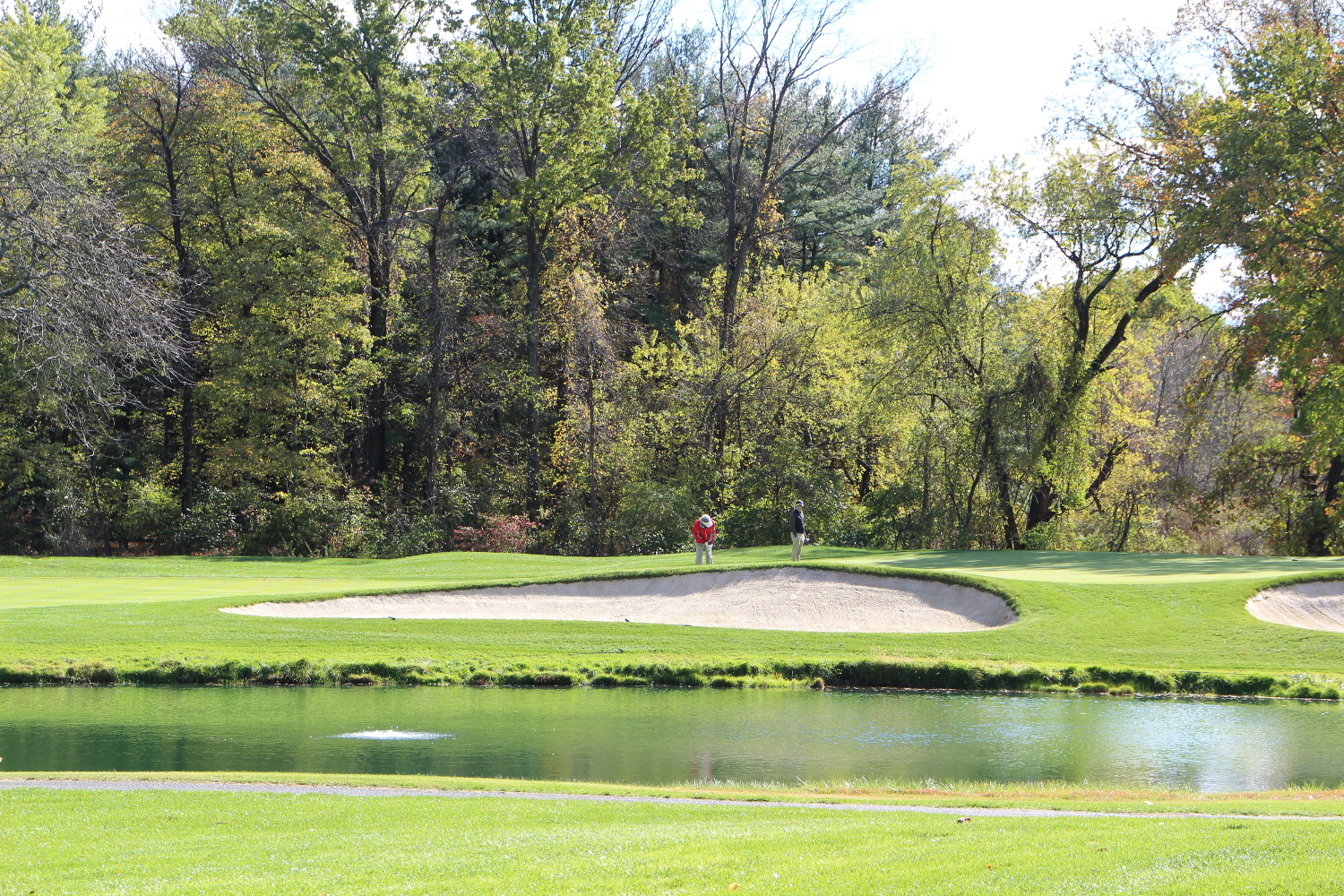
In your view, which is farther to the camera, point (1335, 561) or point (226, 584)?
point (226, 584)

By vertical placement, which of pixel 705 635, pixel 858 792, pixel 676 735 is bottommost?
pixel 676 735

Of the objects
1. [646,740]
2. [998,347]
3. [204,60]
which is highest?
[204,60]

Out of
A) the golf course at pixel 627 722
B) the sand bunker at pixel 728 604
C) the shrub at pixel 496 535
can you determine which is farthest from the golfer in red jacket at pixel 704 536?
the shrub at pixel 496 535

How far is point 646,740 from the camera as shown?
1454 centimetres

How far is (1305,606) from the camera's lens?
70.0 feet

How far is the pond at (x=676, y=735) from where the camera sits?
12945 mm

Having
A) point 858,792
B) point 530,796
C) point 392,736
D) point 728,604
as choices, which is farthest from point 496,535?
point 530,796

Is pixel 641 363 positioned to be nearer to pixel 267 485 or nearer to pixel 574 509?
pixel 574 509

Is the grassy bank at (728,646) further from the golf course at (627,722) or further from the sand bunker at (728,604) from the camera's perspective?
the sand bunker at (728,604)

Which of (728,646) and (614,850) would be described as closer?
(614,850)

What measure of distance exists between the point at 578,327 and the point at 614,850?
106ft

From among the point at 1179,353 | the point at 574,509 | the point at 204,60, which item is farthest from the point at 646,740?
the point at 1179,353

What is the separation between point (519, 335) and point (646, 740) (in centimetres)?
2762

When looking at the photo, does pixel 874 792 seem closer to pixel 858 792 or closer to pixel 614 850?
pixel 858 792
